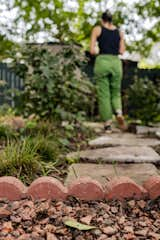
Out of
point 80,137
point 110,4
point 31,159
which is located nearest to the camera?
point 31,159

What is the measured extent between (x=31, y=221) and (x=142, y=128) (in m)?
4.22

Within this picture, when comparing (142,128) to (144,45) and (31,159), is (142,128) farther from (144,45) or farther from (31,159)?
(144,45)

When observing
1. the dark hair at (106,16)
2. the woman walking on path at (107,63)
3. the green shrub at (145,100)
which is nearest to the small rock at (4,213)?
the woman walking on path at (107,63)

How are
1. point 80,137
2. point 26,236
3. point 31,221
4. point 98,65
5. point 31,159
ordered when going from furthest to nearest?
point 98,65 < point 80,137 < point 31,159 < point 31,221 < point 26,236

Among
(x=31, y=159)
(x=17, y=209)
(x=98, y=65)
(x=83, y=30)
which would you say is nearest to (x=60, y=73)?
(x=98, y=65)

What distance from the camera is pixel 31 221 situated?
168cm

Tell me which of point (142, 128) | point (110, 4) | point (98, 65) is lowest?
point (142, 128)

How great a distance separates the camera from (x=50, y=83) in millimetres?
4504

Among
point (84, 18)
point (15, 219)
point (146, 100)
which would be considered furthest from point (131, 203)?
point (84, 18)

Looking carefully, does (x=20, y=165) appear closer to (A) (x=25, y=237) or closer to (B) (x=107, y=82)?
(A) (x=25, y=237)

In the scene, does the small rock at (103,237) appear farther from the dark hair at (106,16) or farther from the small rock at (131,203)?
the dark hair at (106,16)

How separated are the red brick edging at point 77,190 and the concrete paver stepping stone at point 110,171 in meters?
0.30

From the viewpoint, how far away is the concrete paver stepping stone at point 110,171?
2.33 metres

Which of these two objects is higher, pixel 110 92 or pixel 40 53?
pixel 40 53
